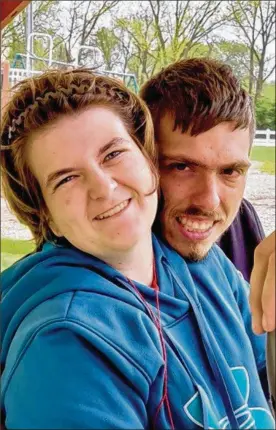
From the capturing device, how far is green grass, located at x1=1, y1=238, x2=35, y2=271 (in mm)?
893

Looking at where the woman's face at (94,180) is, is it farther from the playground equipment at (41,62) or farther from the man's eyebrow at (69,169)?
the playground equipment at (41,62)

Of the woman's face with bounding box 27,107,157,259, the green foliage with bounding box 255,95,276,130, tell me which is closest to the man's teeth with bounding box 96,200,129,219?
the woman's face with bounding box 27,107,157,259

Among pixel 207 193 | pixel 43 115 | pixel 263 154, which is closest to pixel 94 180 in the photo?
pixel 43 115

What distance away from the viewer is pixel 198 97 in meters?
0.88

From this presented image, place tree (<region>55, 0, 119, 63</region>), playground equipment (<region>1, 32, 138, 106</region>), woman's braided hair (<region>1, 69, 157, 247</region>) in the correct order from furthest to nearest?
1. tree (<region>55, 0, 119, 63</region>)
2. playground equipment (<region>1, 32, 138, 106</region>)
3. woman's braided hair (<region>1, 69, 157, 247</region>)

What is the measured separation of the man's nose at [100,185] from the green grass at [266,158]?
31 centimetres

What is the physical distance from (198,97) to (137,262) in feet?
0.90

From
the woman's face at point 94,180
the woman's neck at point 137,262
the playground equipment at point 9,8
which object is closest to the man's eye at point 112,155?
the woman's face at point 94,180

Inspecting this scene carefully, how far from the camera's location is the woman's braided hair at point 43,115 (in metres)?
0.78

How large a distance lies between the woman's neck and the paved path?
17 centimetres

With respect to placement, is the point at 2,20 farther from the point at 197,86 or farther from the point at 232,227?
the point at 232,227

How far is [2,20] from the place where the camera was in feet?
2.75

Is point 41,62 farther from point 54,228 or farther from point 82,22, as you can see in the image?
point 54,228

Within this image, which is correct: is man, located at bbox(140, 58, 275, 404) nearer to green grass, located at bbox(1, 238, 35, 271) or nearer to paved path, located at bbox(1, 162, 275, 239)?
paved path, located at bbox(1, 162, 275, 239)
